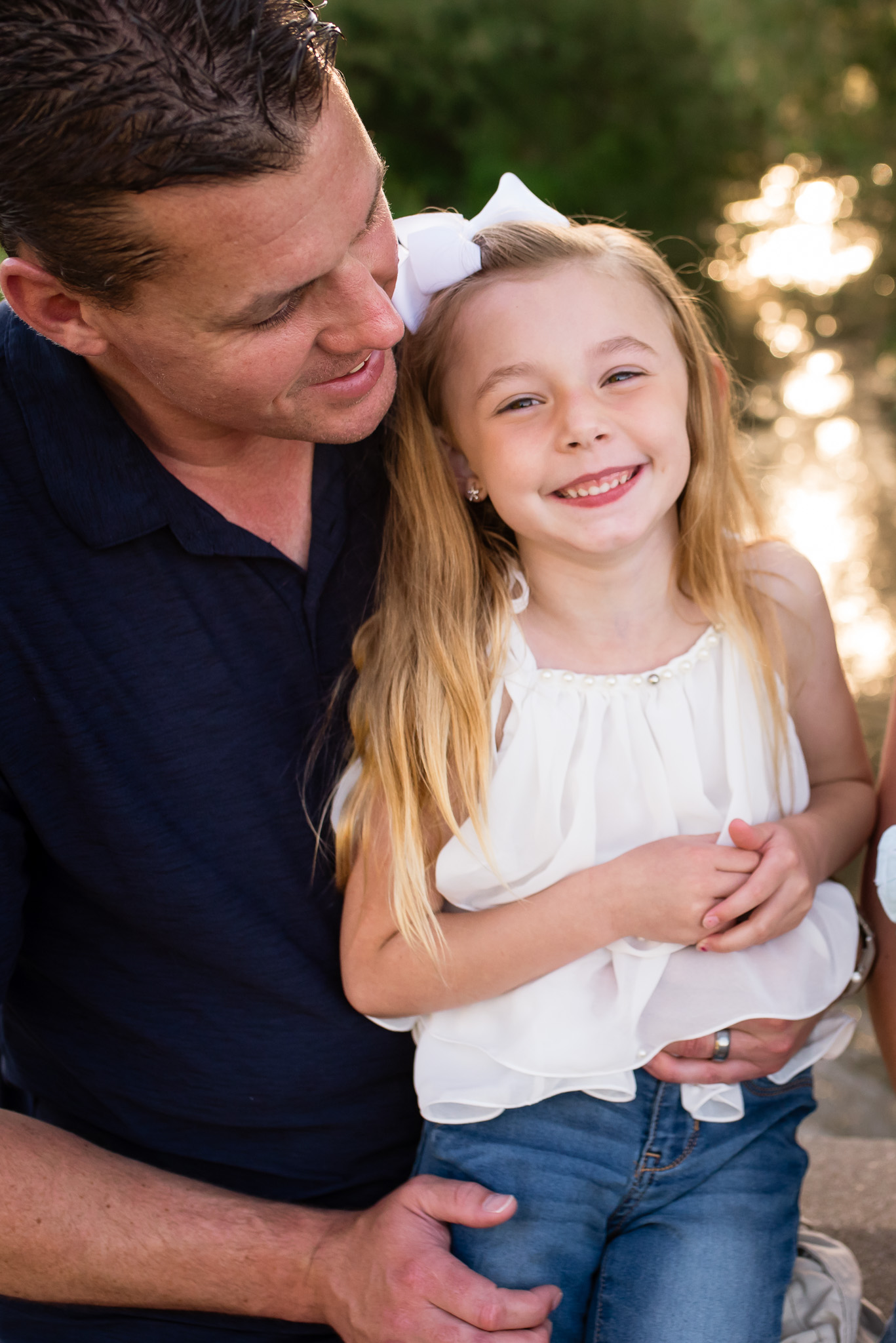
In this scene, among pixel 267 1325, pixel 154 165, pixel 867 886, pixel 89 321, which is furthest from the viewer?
pixel 867 886

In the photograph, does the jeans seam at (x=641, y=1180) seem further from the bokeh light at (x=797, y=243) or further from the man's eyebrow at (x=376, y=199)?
the bokeh light at (x=797, y=243)

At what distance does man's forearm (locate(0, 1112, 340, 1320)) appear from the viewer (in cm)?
147

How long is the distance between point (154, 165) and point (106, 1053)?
1.13 m

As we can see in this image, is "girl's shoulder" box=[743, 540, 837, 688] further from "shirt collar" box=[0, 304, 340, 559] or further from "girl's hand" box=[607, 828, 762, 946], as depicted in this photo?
"shirt collar" box=[0, 304, 340, 559]

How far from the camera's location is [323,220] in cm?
136

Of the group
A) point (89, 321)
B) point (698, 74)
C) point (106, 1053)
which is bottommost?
point (106, 1053)

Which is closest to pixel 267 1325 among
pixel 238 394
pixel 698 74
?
pixel 238 394

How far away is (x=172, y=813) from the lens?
5.09ft

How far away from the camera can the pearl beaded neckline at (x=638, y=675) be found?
1.68 metres

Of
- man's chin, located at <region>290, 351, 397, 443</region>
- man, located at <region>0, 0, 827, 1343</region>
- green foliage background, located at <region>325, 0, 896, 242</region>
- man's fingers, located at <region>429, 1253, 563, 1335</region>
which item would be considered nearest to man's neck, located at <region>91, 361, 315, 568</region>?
man, located at <region>0, 0, 827, 1343</region>

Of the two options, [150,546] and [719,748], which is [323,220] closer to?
[150,546]

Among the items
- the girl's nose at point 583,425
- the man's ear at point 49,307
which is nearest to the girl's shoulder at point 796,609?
the girl's nose at point 583,425

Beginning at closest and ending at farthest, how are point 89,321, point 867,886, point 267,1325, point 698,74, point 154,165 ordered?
1. point 154,165
2. point 89,321
3. point 267,1325
4. point 867,886
5. point 698,74

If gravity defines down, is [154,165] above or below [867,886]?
above
